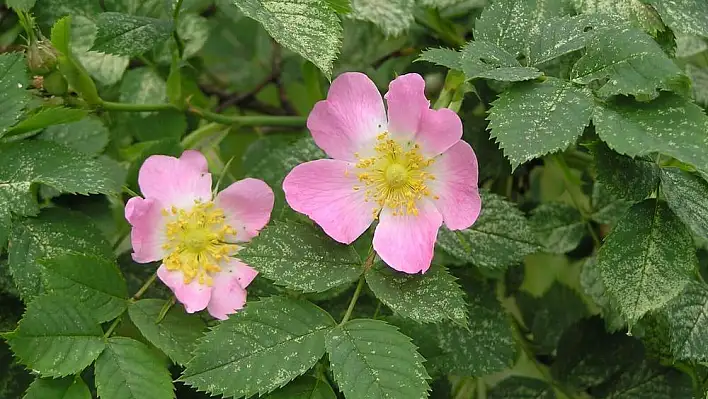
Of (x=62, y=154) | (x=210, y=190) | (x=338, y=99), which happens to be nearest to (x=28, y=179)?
(x=62, y=154)

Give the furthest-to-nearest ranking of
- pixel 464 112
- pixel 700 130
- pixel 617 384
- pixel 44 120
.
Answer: pixel 464 112 < pixel 617 384 < pixel 44 120 < pixel 700 130

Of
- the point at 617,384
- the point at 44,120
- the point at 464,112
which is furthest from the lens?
the point at 464,112

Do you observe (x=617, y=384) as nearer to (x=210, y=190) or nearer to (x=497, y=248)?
(x=497, y=248)

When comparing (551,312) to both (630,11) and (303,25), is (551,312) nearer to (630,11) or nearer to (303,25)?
(630,11)

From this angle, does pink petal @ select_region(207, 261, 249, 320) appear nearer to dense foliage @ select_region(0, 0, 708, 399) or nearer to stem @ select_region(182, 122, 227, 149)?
dense foliage @ select_region(0, 0, 708, 399)

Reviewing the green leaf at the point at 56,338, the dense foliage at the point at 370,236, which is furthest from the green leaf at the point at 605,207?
the green leaf at the point at 56,338

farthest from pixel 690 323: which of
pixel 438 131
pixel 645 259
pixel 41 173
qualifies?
pixel 41 173

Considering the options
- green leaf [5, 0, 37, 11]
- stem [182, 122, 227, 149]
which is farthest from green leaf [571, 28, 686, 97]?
green leaf [5, 0, 37, 11]
